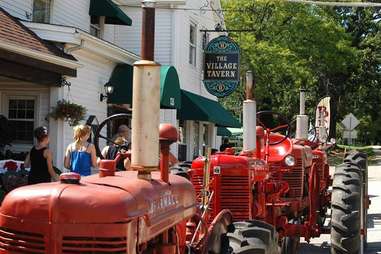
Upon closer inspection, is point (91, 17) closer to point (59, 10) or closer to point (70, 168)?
point (59, 10)

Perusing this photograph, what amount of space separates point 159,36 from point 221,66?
223cm

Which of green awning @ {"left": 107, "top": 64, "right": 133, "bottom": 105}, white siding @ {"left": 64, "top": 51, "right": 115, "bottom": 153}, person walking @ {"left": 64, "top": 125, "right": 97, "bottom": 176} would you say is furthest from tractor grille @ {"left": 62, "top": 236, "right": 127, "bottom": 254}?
green awning @ {"left": 107, "top": 64, "right": 133, "bottom": 105}

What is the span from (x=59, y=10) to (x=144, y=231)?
1243cm

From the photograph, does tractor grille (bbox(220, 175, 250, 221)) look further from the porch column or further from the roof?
the porch column

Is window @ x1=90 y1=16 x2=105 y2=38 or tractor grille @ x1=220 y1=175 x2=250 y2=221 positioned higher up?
window @ x1=90 y1=16 x2=105 y2=38

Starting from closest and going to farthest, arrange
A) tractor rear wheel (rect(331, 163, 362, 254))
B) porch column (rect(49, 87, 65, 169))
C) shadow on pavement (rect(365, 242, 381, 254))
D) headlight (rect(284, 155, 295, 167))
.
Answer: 1. tractor rear wheel (rect(331, 163, 362, 254))
2. headlight (rect(284, 155, 295, 167))
3. shadow on pavement (rect(365, 242, 381, 254))
4. porch column (rect(49, 87, 65, 169))

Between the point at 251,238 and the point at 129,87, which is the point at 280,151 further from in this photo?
the point at 129,87

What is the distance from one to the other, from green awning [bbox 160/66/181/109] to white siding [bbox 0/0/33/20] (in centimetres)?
354

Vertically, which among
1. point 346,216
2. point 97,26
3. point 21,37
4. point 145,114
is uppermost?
point 97,26

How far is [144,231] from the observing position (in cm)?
338

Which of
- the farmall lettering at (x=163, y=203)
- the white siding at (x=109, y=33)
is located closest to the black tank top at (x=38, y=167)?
the farmall lettering at (x=163, y=203)

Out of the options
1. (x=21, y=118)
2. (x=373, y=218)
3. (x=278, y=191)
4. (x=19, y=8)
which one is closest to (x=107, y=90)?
(x=21, y=118)

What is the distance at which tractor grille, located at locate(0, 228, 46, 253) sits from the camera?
3088 mm

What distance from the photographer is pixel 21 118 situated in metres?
13.7
